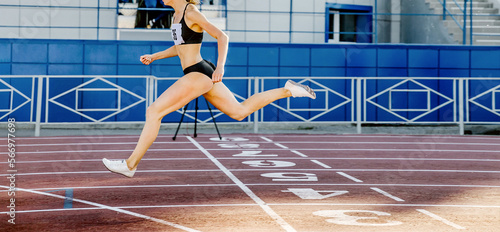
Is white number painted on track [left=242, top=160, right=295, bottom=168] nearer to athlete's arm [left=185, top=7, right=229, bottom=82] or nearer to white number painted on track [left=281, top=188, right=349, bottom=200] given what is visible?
white number painted on track [left=281, top=188, right=349, bottom=200]

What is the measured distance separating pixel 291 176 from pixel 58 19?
491 inches

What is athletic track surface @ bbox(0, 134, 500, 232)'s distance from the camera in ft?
14.3

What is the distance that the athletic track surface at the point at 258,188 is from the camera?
4371 millimetres

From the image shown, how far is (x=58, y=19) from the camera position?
57.3 feet

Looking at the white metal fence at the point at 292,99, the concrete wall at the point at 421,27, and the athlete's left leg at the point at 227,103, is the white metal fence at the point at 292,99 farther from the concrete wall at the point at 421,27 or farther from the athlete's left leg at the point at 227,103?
the athlete's left leg at the point at 227,103

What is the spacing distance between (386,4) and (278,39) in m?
3.92

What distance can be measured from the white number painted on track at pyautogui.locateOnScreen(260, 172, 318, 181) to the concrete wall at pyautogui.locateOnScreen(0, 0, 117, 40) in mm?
11085

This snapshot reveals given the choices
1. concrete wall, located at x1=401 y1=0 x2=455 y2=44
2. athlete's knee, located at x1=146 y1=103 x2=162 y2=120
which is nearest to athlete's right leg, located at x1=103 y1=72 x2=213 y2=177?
athlete's knee, located at x1=146 y1=103 x2=162 y2=120

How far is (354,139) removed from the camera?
40.4 feet

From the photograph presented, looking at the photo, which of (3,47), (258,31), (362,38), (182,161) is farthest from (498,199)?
(362,38)

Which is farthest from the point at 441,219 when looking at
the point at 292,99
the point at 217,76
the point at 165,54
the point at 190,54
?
the point at 292,99

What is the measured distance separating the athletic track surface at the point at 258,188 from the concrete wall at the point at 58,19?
7221 mm

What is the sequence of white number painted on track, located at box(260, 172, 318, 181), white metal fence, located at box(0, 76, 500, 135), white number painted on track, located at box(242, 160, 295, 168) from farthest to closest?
white metal fence, located at box(0, 76, 500, 135) → white number painted on track, located at box(242, 160, 295, 168) → white number painted on track, located at box(260, 172, 318, 181)

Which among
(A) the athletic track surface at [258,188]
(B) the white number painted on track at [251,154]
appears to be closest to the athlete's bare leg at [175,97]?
(A) the athletic track surface at [258,188]
